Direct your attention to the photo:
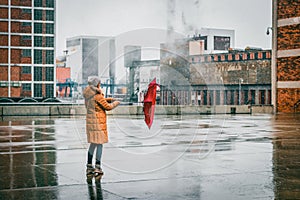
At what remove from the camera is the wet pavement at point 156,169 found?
815 centimetres

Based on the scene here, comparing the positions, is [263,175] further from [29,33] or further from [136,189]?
[29,33]

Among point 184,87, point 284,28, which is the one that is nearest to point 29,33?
point 184,87

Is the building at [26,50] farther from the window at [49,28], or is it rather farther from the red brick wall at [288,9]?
the red brick wall at [288,9]

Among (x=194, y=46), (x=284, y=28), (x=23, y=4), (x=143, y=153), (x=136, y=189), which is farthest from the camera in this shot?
Answer: (x=194, y=46)

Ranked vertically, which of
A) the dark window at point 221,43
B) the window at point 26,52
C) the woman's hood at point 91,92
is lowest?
the woman's hood at point 91,92

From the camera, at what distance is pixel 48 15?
356 ft

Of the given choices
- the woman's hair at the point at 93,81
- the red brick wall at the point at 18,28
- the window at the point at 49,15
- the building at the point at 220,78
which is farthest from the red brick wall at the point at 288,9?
the red brick wall at the point at 18,28

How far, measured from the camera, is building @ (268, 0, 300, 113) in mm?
46978

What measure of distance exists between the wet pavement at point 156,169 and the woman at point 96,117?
383 millimetres

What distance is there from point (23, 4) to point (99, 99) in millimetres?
100691

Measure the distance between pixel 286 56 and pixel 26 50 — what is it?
68949 millimetres

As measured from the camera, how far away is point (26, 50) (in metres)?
107

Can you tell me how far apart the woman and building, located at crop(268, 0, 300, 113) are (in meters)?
38.8

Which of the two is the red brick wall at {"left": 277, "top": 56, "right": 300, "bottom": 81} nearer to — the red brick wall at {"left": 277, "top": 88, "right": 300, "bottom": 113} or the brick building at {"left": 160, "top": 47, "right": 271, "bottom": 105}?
the red brick wall at {"left": 277, "top": 88, "right": 300, "bottom": 113}
